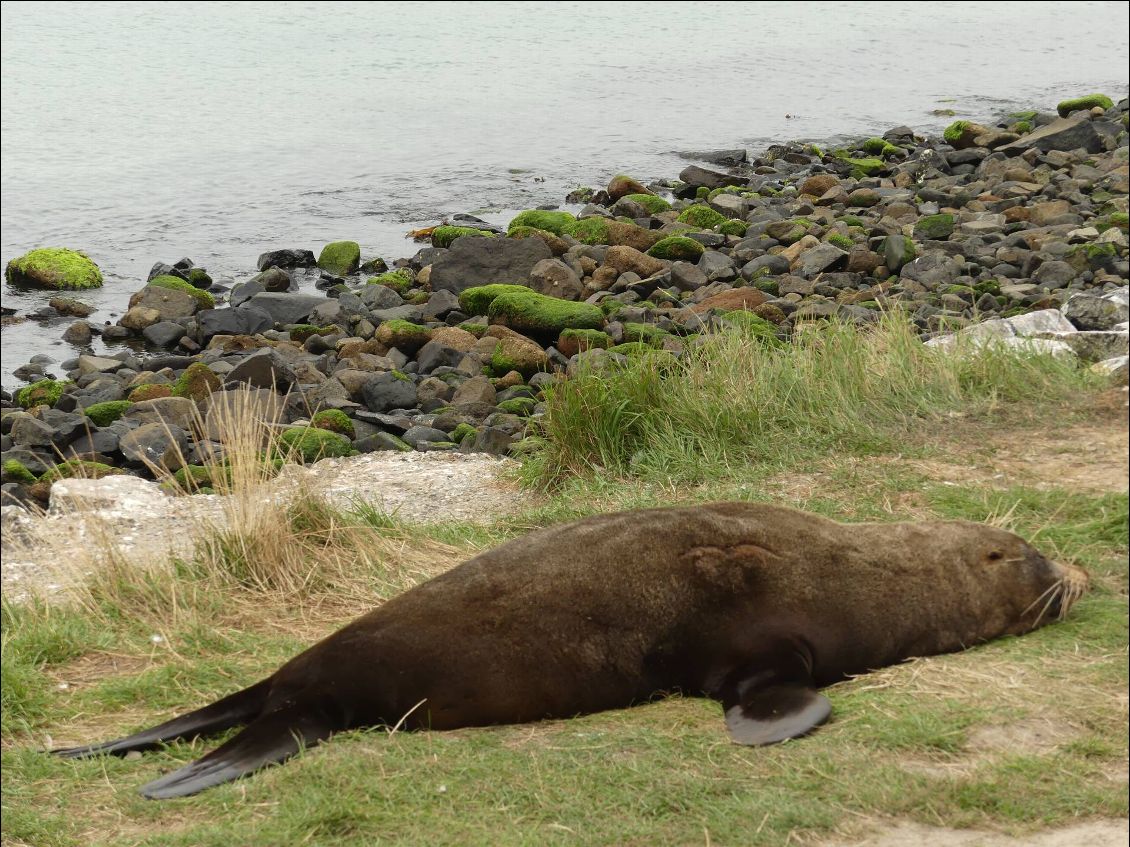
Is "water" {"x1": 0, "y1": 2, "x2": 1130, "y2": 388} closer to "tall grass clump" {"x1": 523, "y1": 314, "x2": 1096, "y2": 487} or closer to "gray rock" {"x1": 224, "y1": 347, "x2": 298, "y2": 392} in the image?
"gray rock" {"x1": 224, "y1": 347, "x2": 298, "y2": 392}

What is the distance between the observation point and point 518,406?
533 inches

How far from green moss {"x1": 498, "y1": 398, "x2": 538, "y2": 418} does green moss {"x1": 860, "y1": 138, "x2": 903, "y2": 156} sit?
646 inches

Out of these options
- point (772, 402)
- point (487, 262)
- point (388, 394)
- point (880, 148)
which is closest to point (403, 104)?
point (880, 148)

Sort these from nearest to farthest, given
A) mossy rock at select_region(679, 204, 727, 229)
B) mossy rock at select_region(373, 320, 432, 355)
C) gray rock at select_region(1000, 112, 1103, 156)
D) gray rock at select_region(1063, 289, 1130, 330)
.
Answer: gray rock at select_region(1063, 289, 1130, 330) → mossy rock at select_region(373, 320, 432, 355) → mossy rock at select_region(679, 204, 727, 229) → gray rock at select_region(1000, 112, 1103, 156)

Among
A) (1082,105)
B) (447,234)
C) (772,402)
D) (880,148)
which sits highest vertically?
(1082,105)

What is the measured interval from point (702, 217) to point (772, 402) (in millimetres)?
12961

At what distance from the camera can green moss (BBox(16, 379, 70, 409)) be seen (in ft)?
50.4

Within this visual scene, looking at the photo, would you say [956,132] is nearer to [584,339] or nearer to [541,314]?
[541,314]

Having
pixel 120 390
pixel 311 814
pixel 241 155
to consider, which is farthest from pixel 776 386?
pixel 241 155

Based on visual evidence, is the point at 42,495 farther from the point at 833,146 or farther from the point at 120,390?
the point at 833,146

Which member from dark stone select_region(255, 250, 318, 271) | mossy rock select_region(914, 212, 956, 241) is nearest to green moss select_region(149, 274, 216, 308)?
dark stone select_region(255, 250, 318, 271)

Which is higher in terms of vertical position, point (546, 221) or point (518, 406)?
point (546, 221)

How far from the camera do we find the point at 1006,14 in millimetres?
60094

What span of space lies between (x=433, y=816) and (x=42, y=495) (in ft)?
25.5
